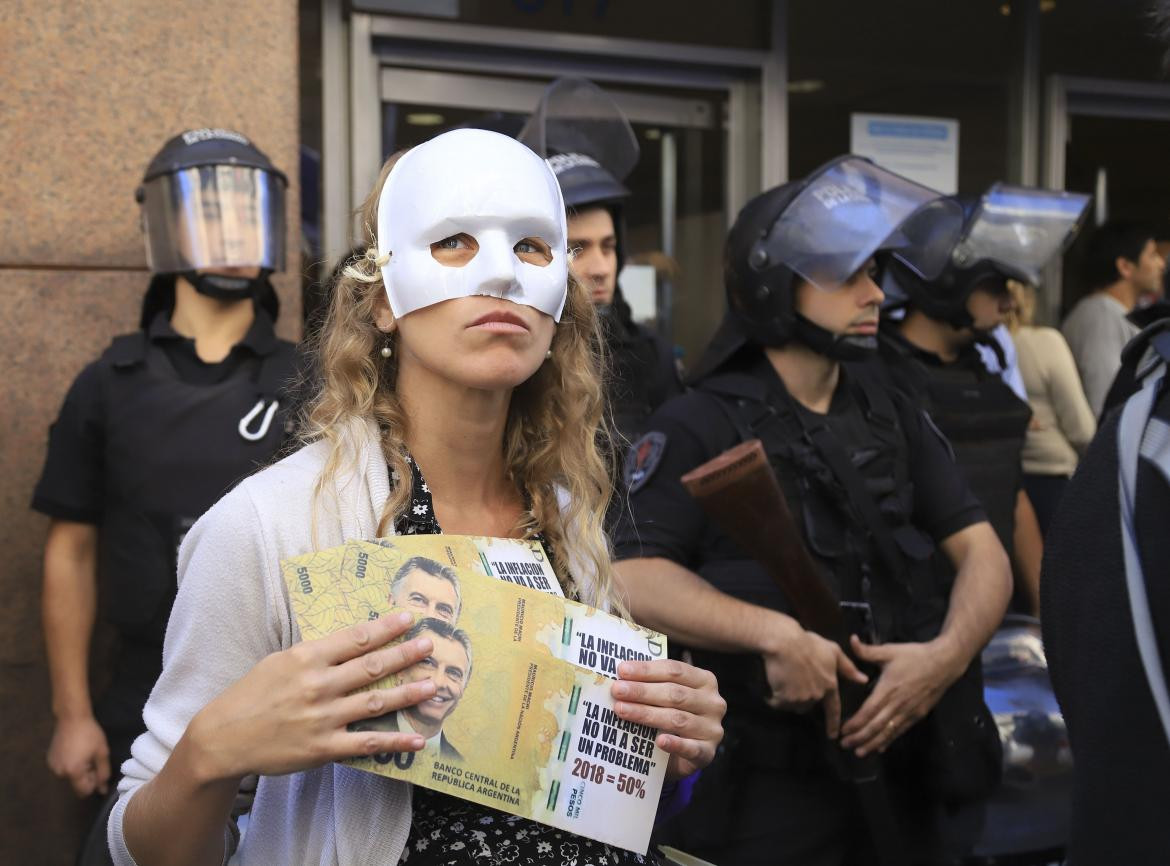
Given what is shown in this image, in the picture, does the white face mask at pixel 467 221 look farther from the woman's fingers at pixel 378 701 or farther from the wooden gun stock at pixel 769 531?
the wooden gun stock at pixel 769 531

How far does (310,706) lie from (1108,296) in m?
5.94

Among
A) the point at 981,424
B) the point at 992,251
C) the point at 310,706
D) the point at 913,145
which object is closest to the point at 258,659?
the point at 310,706

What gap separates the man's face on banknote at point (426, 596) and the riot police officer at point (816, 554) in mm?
1212

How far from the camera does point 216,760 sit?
1378mm

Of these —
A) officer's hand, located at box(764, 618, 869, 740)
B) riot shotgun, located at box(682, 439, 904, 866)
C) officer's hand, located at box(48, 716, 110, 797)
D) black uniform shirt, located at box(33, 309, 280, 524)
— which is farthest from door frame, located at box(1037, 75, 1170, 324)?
officer's hand, located at box(48, 716, 110, 797)

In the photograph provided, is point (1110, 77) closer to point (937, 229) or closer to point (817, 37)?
point (817, 37)

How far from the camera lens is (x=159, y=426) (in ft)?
10.4

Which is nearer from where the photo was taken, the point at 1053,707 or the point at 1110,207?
the point at 1053,707

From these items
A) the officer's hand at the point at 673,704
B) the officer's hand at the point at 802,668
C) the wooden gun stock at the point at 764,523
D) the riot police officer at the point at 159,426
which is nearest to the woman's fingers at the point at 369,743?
the officer's hand at the point at 673,704

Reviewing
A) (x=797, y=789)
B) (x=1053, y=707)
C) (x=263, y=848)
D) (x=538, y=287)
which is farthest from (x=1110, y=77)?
(x=263, y=848)

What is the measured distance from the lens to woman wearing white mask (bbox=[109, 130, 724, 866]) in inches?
54.4

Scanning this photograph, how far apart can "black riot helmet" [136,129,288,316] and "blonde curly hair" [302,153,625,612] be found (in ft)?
4.82

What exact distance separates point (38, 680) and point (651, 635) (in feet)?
9.35

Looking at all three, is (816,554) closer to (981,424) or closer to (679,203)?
(981,424)
